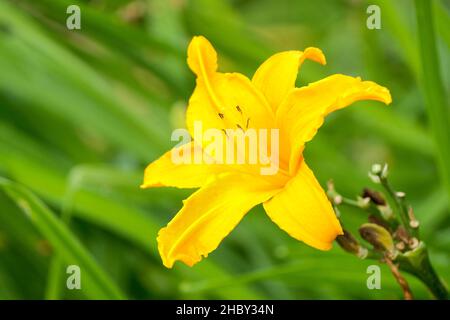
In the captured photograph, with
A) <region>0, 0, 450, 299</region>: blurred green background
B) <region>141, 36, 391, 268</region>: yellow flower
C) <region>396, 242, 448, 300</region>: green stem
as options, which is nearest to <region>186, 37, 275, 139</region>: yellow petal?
<region>141, 36, 391, 268</region>: yellow flower

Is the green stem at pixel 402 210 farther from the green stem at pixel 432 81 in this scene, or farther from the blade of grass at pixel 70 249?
the blade of grass at pixel 70 249

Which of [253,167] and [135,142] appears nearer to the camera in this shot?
[253,167]

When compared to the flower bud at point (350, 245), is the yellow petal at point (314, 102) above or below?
above

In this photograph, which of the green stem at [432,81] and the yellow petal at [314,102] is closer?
the yellow petal at [314,102]

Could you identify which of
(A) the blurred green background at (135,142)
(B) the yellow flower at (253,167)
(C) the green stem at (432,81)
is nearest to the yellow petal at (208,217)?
(B) the yellow flower at (253,167)

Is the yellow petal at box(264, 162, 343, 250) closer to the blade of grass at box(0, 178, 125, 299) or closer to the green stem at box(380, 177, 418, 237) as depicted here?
the green stem at box(380, 177, 418, 237)

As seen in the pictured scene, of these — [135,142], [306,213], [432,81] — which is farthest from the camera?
[135,142]

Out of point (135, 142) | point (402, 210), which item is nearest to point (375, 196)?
point (402, 210)

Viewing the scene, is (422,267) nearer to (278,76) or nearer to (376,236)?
(376,236)
